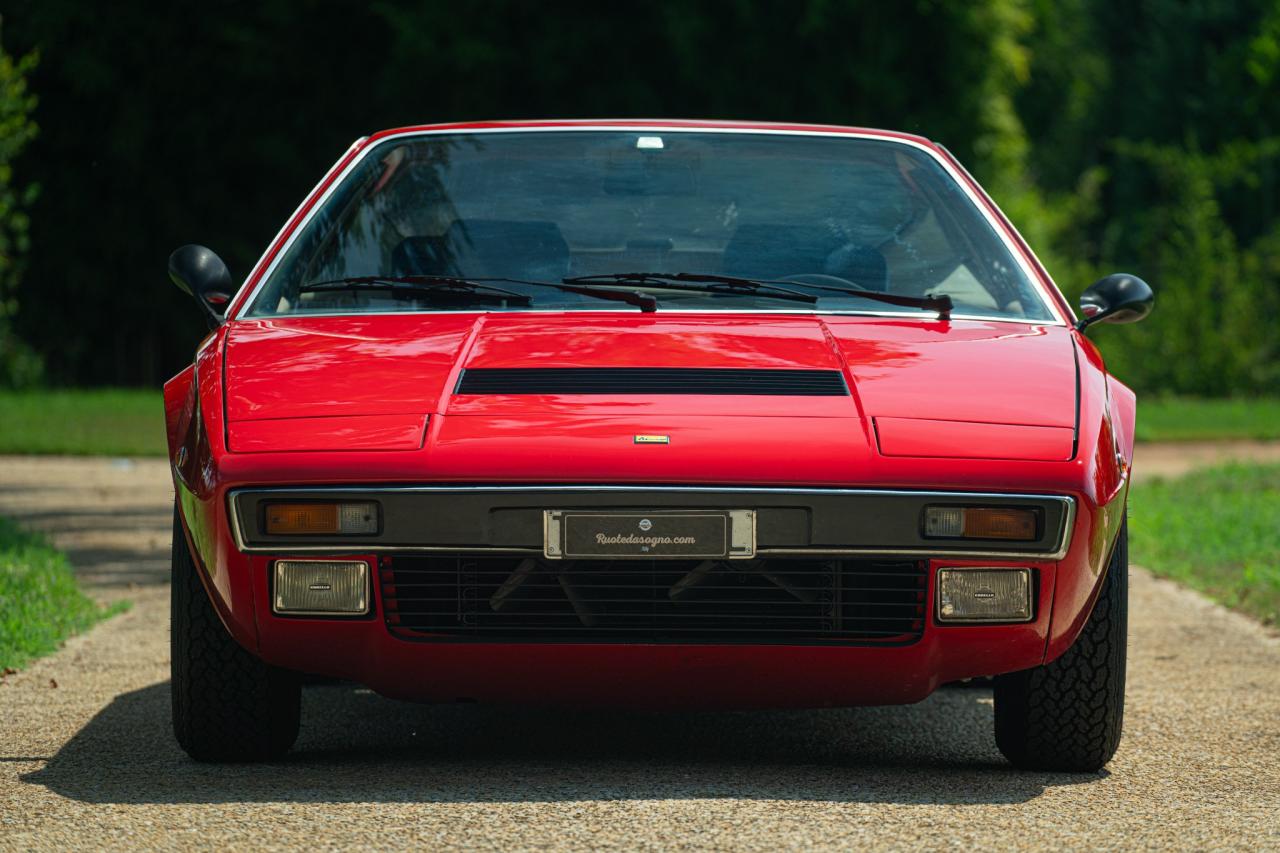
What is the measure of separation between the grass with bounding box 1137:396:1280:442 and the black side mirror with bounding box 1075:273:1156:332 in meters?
12.6

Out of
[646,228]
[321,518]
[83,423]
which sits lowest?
[83,423]

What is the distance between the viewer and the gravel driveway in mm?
3557

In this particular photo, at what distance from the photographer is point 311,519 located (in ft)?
12.4

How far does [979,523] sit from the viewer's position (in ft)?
12.3

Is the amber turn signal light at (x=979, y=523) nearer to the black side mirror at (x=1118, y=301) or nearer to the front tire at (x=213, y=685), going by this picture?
the black side mirror at (x=1118, y=301)

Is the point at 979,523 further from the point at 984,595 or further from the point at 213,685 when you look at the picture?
the point at 213,685

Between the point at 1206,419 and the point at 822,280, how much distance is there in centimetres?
1554

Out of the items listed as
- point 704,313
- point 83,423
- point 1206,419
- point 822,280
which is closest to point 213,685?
point 704,313

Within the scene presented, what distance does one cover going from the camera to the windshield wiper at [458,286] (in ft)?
14.9

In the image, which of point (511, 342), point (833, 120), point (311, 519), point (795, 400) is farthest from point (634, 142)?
point (833, 120)

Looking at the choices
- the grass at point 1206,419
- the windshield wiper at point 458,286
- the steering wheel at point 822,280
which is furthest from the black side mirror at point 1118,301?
the grass at point 1206,419

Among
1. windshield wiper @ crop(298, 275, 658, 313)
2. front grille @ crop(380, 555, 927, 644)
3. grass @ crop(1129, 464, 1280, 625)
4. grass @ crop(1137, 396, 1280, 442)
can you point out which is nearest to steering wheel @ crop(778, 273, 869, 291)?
windshield wiper @ crop(298, 275, 658, 313)

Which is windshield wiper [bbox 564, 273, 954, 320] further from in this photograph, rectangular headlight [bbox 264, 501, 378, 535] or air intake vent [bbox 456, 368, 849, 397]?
rectangular headlight [bbox 264, 501, 378, 535]

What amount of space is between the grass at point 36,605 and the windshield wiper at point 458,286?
71.0 inches
